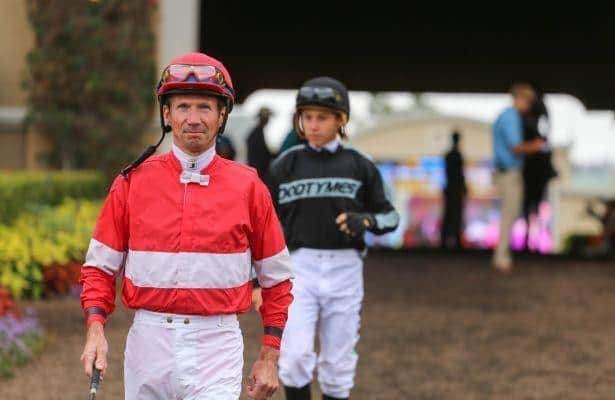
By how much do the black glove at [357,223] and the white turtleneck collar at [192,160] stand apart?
1600 millimetres

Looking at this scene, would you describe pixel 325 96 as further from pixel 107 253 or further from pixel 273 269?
pixel 107 253

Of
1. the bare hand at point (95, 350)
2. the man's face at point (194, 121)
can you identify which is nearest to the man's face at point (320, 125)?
the man's face at point (194, 121)

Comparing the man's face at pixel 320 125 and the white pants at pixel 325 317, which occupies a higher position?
the man's face at pixel 320 125

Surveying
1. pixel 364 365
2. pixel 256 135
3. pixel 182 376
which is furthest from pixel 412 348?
pixel 182 376

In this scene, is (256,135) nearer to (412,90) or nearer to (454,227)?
(454,227)

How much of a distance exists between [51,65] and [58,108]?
1.93ft

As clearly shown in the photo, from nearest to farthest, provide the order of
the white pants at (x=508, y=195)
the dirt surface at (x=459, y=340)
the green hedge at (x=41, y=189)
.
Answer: the dirt surface at (x=459, y=340)
the green hedge at (x=41, y=189)
the white pants at (x=508, y=195)

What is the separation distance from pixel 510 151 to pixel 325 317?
244 inches

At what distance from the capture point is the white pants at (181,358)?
126 inches

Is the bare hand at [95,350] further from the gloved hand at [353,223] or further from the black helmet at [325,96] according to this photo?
the black helmet at [325,96]

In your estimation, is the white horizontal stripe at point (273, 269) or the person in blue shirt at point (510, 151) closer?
the white horizontal stripe at point (273, 269)

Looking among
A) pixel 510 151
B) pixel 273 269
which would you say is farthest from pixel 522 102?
pixel 273 269

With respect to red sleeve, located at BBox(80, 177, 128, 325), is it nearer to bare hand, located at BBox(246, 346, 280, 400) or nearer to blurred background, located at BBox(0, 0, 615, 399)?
bare hand, located at BBox(246, 346, 280, 400)

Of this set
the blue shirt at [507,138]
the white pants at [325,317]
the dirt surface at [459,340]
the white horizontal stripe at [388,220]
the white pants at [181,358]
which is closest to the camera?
the white pants at [181,358]
